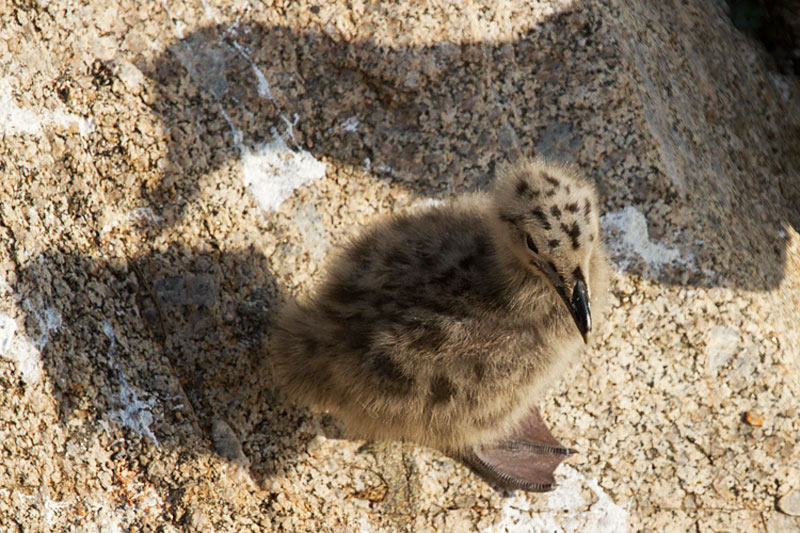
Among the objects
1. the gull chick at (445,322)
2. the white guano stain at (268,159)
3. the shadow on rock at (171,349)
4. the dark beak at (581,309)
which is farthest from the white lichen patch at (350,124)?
the dark beak at (581,309)

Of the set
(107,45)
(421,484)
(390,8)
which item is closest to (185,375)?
(421,484)

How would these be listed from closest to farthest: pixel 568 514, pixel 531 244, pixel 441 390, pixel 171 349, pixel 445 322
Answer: pixel 531 244 < pixel 445 322 < pixel 441 390 < pixel 171 349 < pixel 568 514

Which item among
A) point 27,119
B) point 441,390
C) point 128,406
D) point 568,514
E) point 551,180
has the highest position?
point 551,180

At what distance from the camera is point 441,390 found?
9.78 feet

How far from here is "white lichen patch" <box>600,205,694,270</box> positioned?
3395 mm

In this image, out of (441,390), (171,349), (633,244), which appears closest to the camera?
(441,390)

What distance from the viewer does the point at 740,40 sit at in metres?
4.44

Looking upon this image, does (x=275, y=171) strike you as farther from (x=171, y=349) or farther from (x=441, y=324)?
(x=441, y=324)

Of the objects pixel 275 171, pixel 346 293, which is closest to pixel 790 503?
pixel 346 293

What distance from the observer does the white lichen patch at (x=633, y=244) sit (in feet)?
11.1

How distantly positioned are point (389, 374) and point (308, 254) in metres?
0.70

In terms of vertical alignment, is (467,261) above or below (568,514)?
above

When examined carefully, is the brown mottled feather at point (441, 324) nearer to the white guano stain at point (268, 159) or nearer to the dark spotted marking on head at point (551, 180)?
the dark spotted marking on head at point (551, 180)

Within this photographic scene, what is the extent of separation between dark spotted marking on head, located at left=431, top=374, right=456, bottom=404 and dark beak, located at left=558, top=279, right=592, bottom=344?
59 centimetres
